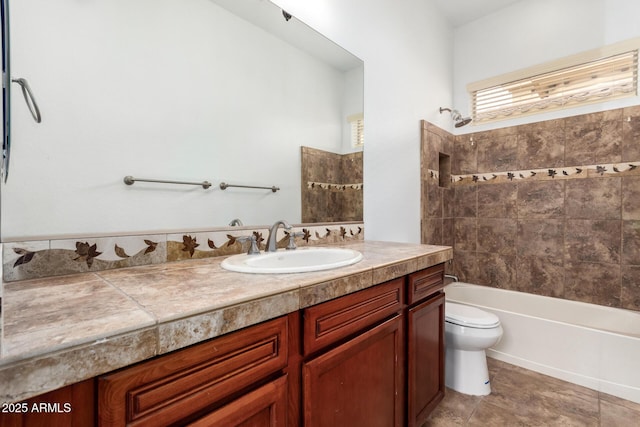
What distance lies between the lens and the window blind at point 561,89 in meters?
2.23

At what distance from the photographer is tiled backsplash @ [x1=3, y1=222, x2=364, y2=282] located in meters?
0.82

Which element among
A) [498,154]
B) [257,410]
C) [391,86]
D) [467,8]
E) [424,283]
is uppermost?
[467,8]

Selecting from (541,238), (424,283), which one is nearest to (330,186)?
(424,283)

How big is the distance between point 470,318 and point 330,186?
1185mm

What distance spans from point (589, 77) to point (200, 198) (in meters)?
3.04

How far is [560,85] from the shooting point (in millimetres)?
2475

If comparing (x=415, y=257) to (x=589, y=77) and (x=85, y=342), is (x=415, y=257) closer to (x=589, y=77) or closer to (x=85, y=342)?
(x=85, y=342)

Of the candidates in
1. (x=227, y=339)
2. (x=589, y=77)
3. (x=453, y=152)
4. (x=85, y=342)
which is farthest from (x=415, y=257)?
(x=589, y=77)

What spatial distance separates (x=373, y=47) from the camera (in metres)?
2.01

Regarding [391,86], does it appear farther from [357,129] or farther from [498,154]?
[498,154]

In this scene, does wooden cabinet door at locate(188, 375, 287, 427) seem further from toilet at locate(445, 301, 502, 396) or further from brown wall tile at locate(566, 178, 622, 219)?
brown wall tile at locate(566, 178, 622, 219)

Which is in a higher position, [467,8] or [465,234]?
[467,8]

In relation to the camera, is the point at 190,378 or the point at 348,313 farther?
the point at 348,313

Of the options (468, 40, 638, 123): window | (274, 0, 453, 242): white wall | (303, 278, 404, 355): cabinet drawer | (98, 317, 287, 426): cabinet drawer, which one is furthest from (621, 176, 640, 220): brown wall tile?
(98, 317, 287, 426): cabinet drawer
